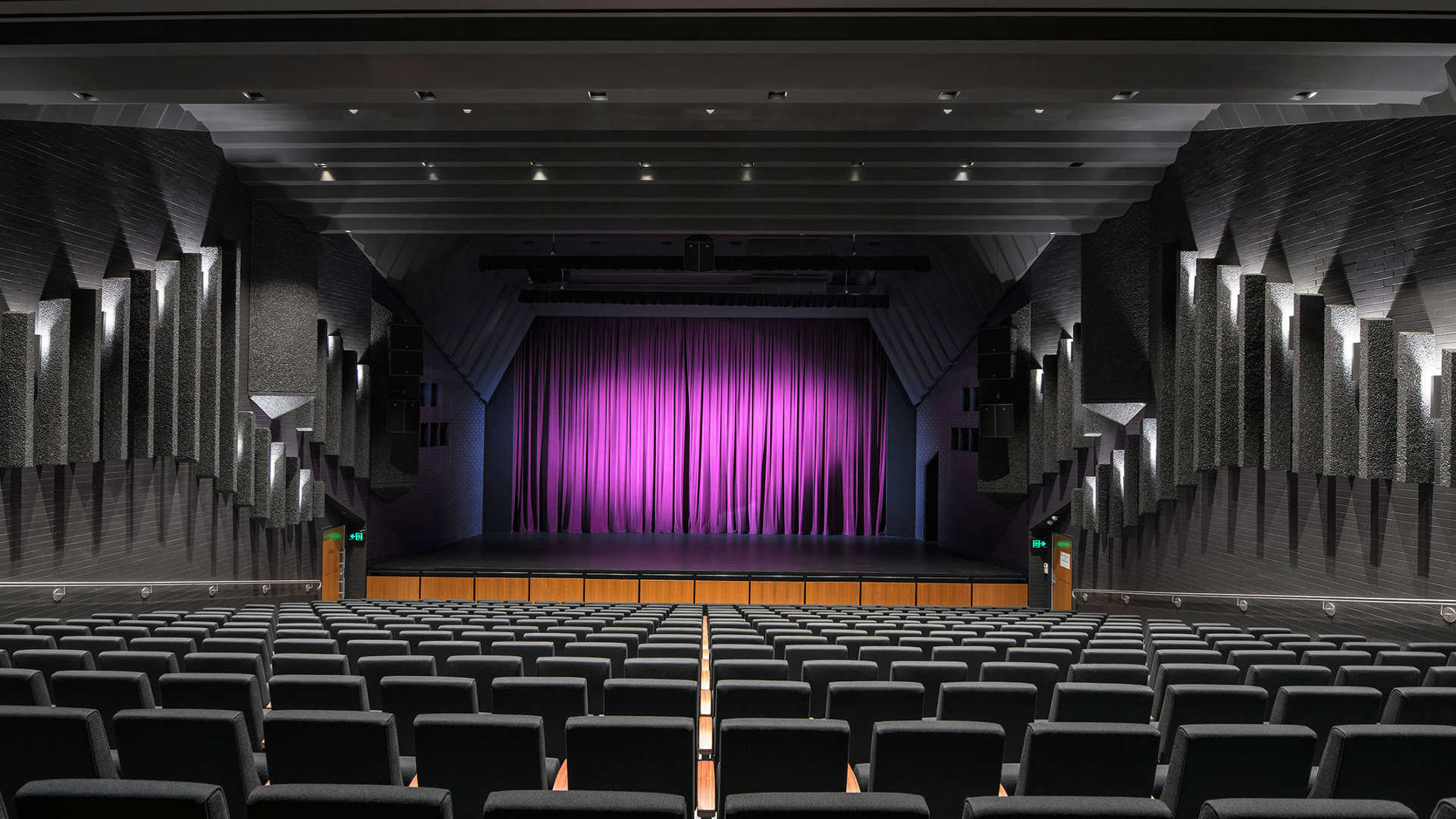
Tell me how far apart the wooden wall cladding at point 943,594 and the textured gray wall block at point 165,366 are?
1138cm

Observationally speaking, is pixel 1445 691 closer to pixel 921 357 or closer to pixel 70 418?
pixel 70 418

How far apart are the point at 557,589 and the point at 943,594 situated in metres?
6.63

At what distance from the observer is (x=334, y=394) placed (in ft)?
48.3

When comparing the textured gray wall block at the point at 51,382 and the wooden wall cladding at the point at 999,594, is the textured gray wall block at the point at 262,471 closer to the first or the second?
the textured gray wall block at the point at 51,382

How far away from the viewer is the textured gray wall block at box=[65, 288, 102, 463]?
9.04 metres

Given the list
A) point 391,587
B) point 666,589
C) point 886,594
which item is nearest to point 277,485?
point 391,587

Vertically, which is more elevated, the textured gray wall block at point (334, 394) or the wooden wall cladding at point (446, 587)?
the textured gray wall block at point (334, 394)

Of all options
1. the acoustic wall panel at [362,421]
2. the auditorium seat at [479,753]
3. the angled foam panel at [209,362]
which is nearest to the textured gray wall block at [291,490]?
the acoustic wall panel at [362,421]

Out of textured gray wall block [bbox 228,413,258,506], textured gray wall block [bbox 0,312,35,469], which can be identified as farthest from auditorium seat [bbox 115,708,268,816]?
textured gray wall block [bbox 228,413,258,506]

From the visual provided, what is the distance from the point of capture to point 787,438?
2538 centimetres

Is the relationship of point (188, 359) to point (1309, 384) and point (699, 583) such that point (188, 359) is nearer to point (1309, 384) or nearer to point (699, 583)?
point (699, 583)

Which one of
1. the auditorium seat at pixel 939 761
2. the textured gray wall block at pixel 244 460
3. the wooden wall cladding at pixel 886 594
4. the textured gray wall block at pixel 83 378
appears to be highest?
the textured gray wall block at pixel 83 378

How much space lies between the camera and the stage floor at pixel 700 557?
16297mm

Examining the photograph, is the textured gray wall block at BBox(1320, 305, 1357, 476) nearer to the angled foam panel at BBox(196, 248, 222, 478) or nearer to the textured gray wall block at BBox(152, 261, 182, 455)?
the textured gray wall block at BBox(152, 261, 182, 455)
